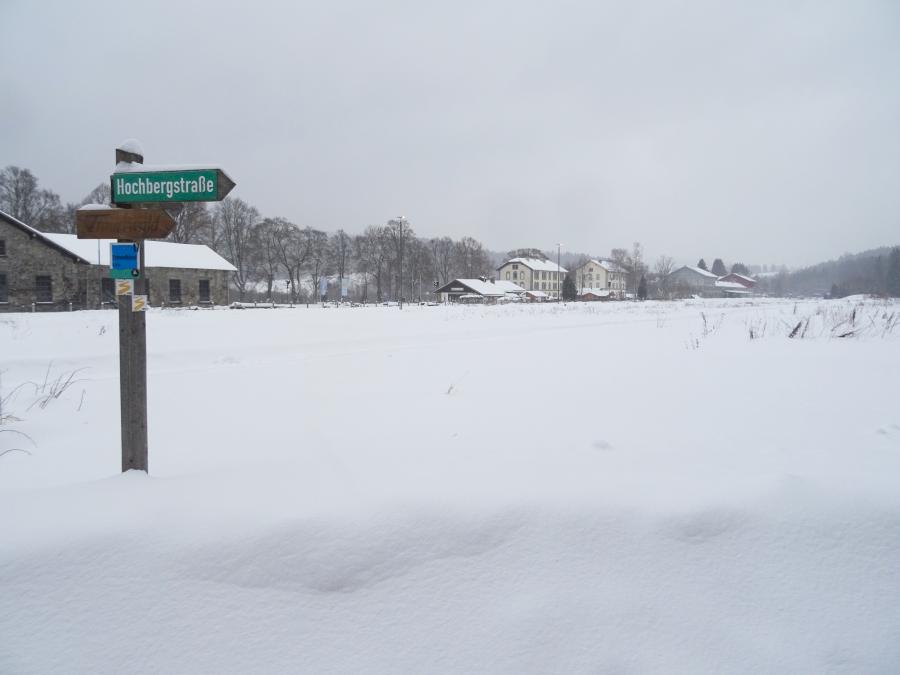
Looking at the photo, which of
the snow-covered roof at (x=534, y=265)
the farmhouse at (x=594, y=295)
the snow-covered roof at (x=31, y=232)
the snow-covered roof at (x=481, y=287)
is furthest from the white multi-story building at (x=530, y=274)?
the snow-covered roof at (x=31, y=232)

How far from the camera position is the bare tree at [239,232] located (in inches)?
2559

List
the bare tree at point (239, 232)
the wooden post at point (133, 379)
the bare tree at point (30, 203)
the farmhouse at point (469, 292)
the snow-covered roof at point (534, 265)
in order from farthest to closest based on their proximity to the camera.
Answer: the snow-covered roof at point (534, 265) → the farmhouse at point (469, 292) → the bare tree at point (239, 232) → the bare tree at point (30, 203) → the wooden post at point (133, 379)

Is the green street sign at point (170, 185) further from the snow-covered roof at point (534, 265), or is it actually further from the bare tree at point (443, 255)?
the snow-covered roof at point (534, 265)

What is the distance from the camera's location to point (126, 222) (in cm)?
292

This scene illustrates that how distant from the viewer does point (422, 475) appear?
2.99 m

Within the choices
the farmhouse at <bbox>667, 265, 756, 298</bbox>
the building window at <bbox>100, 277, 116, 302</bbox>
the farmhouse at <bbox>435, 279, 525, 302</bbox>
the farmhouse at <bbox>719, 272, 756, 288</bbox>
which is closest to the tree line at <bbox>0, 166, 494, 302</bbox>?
the farmhouse at <bbox>435, 279, 525, 302</bbox>

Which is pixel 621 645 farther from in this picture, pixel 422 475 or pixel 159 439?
pixel 159 439

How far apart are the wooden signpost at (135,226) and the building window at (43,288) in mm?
39616

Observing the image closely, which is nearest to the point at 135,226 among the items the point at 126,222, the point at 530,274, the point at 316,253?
the point at 126,222

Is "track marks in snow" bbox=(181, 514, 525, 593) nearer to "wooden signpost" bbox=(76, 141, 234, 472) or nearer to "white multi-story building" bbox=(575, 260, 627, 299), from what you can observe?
"wooden signpost" bbox=(76, 141, 234, 472)

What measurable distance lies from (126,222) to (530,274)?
357ft

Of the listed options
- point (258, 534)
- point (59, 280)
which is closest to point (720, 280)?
point (59, 280)

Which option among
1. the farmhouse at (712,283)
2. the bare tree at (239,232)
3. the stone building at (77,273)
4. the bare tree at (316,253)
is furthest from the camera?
the farmhouse at (712,283)

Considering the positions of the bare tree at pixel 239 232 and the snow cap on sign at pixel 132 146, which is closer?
the snow cap on sign at pixel 132 146
